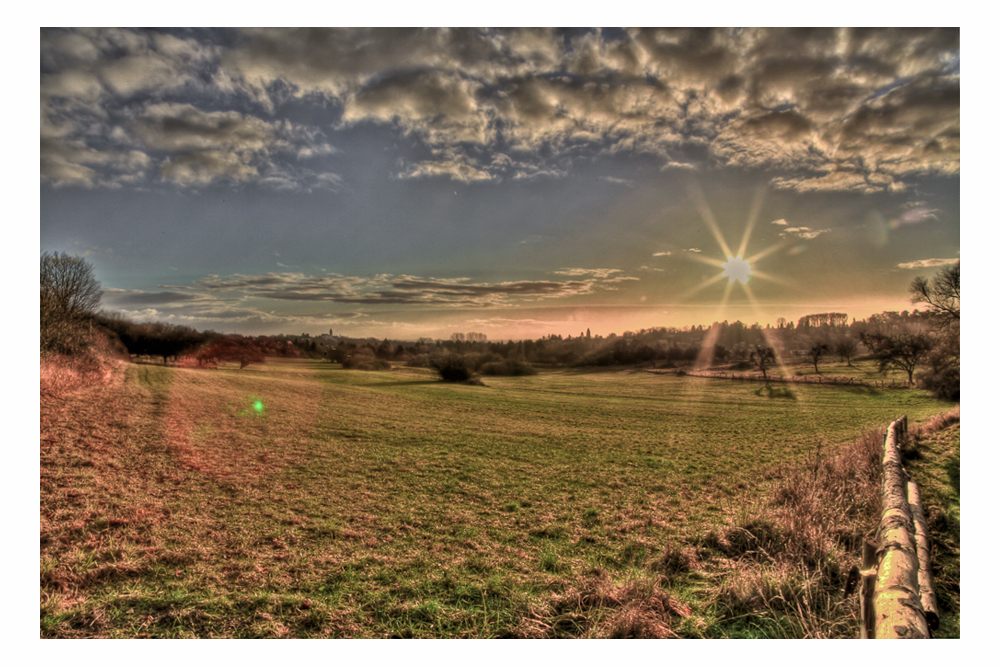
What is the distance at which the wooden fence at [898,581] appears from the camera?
136 inches

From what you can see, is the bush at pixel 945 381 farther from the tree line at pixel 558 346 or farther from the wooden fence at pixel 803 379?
the wooden fence at pixel 803 379

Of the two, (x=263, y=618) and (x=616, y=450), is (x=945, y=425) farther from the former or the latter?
(x=263, y=618)

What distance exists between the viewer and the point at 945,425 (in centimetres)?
1537

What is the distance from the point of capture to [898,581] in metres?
3.85

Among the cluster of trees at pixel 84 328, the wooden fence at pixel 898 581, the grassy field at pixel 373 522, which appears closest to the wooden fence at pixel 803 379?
the grassy field at pixel 373 522

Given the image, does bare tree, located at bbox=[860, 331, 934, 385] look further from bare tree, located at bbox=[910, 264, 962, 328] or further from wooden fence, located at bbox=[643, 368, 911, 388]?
bare tree, located at bbox=[910, 264, 962, 328]

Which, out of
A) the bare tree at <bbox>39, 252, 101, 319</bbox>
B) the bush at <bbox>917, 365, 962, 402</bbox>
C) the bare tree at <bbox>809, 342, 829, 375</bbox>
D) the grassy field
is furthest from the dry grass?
the bare tree at <bbox>809, 342, 829, 375</bbox>

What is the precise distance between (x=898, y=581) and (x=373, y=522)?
24.1 feet

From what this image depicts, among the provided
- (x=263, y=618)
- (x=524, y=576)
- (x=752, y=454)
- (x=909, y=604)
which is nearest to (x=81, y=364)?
(x=263, y=618)

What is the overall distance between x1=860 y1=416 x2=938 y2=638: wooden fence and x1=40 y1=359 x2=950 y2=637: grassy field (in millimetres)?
883

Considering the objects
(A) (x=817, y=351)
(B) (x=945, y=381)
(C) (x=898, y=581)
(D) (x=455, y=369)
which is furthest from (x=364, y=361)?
(C) (x=898, y=581)

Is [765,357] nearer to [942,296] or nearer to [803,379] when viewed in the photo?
[803,379]

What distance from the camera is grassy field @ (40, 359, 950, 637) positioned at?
4.54m
